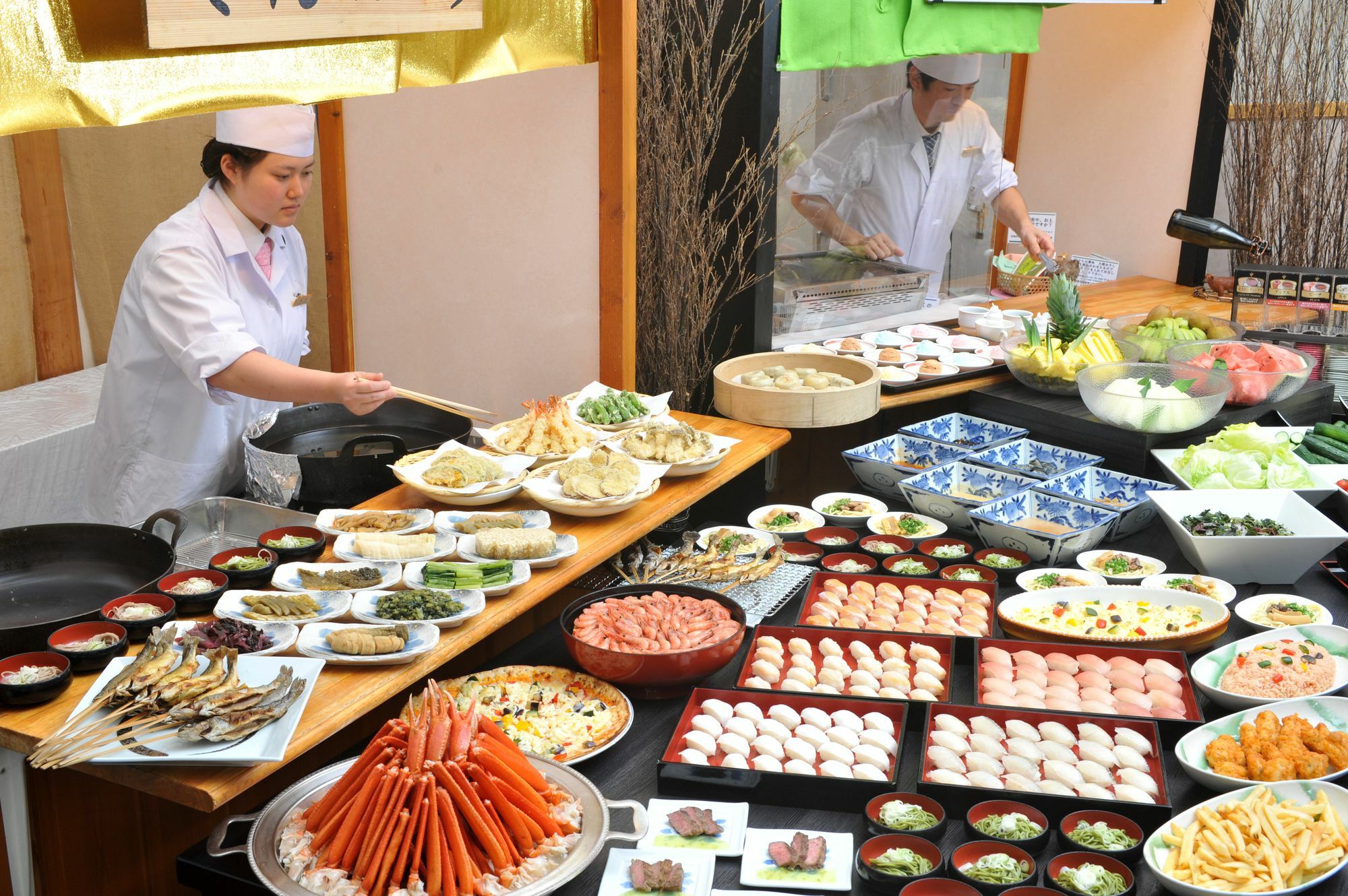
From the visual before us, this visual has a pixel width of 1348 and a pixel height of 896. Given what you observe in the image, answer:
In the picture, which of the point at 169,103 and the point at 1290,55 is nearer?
the point at 169,103

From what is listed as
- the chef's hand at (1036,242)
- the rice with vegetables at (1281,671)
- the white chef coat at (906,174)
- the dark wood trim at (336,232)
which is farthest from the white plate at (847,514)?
the chef's hand at (1036,242)

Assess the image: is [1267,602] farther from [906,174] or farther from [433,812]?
[906,174]

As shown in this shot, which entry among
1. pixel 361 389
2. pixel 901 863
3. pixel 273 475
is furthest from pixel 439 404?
pixel 901 863

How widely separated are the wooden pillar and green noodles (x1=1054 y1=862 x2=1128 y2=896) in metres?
2.24

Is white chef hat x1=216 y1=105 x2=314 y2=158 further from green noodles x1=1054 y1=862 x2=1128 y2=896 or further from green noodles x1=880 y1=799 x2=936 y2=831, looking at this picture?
green noodles x1=1054 y1=862 x2=1128 y2=896

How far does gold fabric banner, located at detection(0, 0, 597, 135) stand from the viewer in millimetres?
2125

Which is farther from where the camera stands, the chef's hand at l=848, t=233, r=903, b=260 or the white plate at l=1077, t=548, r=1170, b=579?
the chef's hand at l=848, t=233, r=903, b=260

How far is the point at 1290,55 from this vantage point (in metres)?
5.73

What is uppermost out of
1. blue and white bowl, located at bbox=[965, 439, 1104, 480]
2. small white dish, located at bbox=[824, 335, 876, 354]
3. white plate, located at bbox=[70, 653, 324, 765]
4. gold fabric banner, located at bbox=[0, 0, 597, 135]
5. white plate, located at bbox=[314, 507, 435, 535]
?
gold fabric banner, located at bbox=[0, 0, 597, 135]

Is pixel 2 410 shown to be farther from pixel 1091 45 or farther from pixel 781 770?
pixel 1091 45

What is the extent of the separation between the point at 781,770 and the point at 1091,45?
→ 214 inches

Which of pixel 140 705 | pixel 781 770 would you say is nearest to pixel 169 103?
pixel 140 705

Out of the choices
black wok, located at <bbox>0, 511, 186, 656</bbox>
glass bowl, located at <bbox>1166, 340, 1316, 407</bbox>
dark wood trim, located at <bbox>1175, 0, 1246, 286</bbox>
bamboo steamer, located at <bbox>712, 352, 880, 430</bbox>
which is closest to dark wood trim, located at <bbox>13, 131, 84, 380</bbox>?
bamboo steamer, located at <bbox>712, 352, 880, 430</bbox>

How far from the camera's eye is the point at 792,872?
1.93 metres
